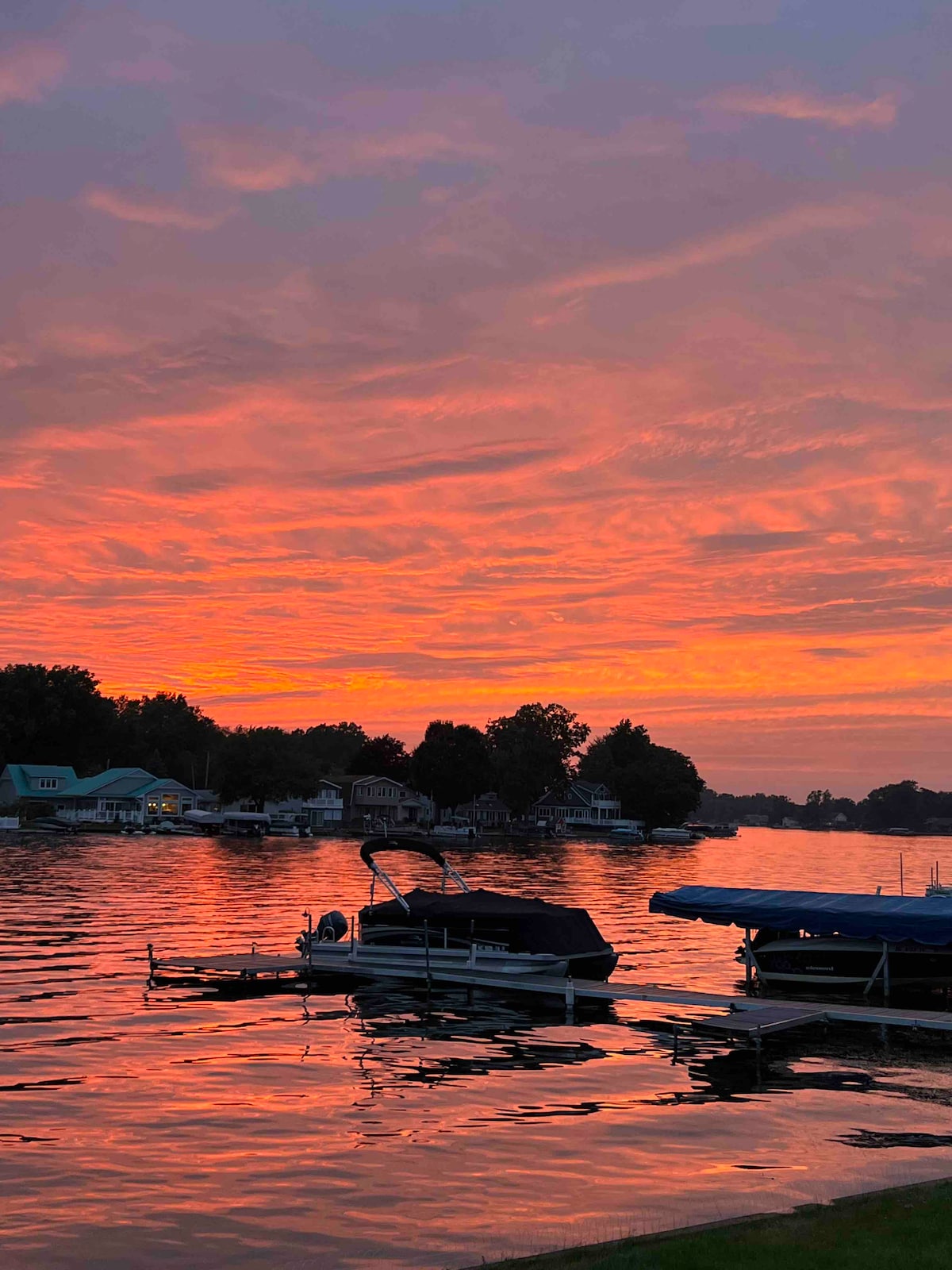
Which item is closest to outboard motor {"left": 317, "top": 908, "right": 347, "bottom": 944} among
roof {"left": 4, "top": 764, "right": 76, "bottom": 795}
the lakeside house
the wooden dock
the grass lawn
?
the wooden dock

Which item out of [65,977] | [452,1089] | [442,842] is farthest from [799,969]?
[442,842]

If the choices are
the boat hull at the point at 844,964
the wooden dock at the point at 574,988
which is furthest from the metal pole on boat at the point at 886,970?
the wooden dock at the point at 574,988

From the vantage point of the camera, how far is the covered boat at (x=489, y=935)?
42781mm

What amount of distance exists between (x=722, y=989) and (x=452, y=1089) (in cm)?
2029

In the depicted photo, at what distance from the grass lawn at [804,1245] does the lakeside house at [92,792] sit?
180 meters

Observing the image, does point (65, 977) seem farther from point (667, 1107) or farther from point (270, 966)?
point (667, 1107)

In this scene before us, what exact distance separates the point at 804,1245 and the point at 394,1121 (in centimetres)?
1176

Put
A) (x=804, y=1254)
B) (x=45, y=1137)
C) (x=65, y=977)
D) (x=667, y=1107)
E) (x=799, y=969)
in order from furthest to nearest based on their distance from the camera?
(x=799, y=969) < (x=65, y=977) < (x=667, y=1107) < (x=45, y=1137) < (x=804, y=1254)

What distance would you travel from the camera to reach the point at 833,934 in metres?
44.4

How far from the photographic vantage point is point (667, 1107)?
87.2 feet

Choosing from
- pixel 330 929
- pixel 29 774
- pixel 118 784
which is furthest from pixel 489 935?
pixel 29 774

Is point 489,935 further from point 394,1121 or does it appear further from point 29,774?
point 29,774

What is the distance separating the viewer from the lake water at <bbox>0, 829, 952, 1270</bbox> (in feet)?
58.3

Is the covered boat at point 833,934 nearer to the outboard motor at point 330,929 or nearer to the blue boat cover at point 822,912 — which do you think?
the blue boat cover at point 822,912
